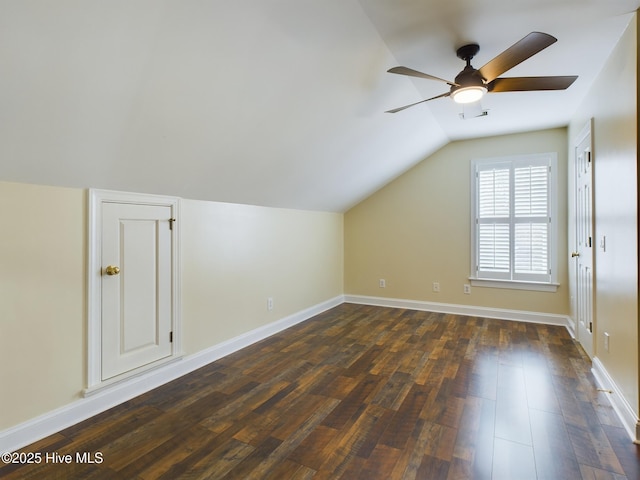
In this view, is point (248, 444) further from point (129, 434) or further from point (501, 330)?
point (501, 330)

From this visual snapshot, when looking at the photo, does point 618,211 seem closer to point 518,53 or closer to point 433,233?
point 518,53

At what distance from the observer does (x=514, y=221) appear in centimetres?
436

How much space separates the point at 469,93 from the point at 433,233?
2762 mm

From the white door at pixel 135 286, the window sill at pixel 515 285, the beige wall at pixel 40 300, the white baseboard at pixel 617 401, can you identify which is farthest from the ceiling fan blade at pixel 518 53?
the window sill at pixel 515 285

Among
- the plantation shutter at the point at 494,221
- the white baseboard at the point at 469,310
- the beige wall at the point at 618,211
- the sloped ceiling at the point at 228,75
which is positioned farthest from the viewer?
the plantation shutter at the point at 494,221

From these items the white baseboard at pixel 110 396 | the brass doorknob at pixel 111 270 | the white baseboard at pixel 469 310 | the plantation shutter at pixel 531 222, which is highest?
the plantation shutter at pixel 531 222

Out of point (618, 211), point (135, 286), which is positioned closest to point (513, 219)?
point (618, 211)

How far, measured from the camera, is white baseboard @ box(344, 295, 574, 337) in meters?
4.19

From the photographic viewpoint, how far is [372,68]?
2520 mm

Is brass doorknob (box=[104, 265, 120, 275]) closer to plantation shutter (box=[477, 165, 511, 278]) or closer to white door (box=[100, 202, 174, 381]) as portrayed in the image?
white door (box=[100, 202, 174, 381])

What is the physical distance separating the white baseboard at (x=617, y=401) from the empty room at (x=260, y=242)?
2cm

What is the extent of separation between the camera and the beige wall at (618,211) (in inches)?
78.0

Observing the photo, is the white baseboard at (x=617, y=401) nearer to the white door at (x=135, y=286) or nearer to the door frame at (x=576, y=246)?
the door frame at (x=576, y=246)

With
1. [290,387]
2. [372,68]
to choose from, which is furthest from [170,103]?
[290,387]
